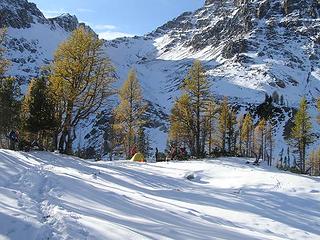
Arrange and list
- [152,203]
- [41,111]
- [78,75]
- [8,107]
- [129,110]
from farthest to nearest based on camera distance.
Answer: [129,110] < [8,107] < [41,111] < [78,75] < [152,203]

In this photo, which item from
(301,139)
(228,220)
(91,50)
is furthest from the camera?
(301,139)

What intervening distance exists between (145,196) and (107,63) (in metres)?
21.7

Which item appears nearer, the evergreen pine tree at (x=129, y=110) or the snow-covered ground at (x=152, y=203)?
the snow-covered ground at (x=152, y=203)

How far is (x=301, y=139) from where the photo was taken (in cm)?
5494

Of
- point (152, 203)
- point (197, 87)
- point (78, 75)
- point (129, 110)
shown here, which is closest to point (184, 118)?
point (197, 87)

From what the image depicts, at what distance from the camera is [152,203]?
46.4 ft

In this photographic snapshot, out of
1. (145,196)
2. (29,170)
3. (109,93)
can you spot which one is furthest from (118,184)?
(109,93)

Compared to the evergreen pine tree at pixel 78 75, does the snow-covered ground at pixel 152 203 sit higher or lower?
lower

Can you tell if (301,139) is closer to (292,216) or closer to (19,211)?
(292,216)

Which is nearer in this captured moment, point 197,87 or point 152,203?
point 152,203

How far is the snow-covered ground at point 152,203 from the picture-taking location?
33.0ft

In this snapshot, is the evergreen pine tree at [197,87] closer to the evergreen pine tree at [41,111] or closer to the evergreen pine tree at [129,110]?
the evergreen pine tree at [129,110]

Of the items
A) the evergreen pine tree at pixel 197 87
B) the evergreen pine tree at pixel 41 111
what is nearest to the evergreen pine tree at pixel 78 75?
the evergreen pine tree at pixel 41 111

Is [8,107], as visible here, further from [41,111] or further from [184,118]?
[184,118]
